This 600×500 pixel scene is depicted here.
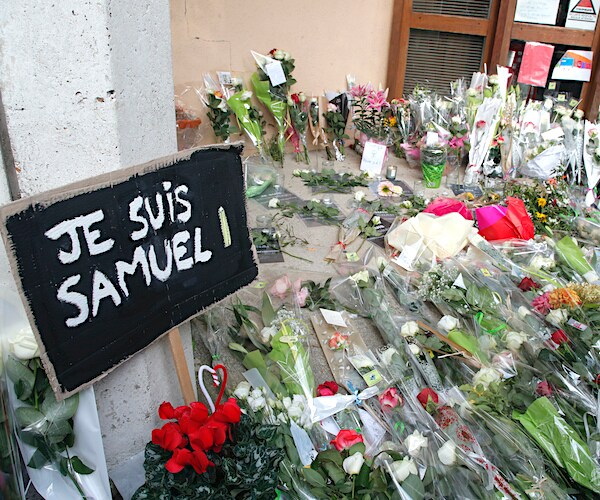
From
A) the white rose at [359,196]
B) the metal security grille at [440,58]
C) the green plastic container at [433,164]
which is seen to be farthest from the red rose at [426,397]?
the metal security grille at [440,58]

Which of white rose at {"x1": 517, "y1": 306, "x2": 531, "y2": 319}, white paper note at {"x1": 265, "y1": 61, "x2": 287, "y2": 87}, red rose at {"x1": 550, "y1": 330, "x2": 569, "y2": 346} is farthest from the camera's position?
white paper note at {"x1": 265, "y1": 61, "x2": 287, "y2": 87}

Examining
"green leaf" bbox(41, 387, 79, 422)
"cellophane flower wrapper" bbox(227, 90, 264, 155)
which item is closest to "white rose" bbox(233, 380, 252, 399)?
"green leaf" bbox(41, 387, 79, 422)

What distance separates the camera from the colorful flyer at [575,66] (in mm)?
5230

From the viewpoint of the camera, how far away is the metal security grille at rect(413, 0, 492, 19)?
507 cm

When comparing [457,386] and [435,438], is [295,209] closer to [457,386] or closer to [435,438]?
[457,386]

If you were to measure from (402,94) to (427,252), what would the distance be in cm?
291

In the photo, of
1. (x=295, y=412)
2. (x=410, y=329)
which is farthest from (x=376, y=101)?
(x=295, y=412)

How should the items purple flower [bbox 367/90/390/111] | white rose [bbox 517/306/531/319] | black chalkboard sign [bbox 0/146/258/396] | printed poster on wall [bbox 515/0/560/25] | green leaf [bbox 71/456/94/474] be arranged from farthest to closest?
printed poster on wall [bbox 515/0/560/25]
purple flower [bbox 367/90/390/111]
white rose [bbox 517/306/531/319]
green leaf [bbox 71/456/94/474]
black chalkboard sign [bbox 0/146/258/396]

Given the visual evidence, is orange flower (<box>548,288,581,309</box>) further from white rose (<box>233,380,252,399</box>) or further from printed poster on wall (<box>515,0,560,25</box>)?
printed poster on wall (<box>515,0,560,25</box>)

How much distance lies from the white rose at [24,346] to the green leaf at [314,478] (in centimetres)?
78

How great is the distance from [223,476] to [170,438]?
0.60 ft

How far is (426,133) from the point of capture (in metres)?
4.49

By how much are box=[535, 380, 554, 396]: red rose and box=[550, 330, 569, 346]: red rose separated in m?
0.27

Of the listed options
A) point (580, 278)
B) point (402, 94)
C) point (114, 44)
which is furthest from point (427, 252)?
point (402, 94)
